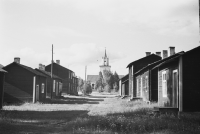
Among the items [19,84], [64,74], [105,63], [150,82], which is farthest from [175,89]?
[105,63]

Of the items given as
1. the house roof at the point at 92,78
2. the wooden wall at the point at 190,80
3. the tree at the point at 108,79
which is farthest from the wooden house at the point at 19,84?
the house roof at the point at 92,78

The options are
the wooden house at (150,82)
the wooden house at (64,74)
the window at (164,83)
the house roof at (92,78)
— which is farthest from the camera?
the house roof at (92,78)

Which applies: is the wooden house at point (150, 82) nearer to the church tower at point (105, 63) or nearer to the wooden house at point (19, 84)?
the wooden house at point (19, 84)

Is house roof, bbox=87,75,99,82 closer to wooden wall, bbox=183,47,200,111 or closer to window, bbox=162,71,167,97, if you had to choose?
window, bbox=162,71,167,97

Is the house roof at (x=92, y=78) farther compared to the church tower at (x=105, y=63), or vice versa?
the church tower at (x=105, y=63)

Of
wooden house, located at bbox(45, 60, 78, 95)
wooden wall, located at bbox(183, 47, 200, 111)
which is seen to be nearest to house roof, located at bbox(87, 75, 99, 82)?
wooden house, located at bbox(45, 60, 78, 95)

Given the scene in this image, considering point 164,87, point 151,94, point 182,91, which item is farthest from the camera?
point 151,94

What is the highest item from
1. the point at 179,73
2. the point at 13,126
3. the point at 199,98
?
the point at 179,73

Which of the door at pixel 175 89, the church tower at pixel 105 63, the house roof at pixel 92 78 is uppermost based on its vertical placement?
the church tower at pixel 105 63

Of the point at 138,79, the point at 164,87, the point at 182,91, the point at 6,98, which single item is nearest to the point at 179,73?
the point at 182,91

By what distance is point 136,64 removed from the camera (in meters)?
34.4

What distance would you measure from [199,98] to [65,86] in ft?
157

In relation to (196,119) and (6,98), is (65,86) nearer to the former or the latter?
(6,98)

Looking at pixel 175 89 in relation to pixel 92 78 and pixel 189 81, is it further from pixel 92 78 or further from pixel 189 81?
pixel 92 78
